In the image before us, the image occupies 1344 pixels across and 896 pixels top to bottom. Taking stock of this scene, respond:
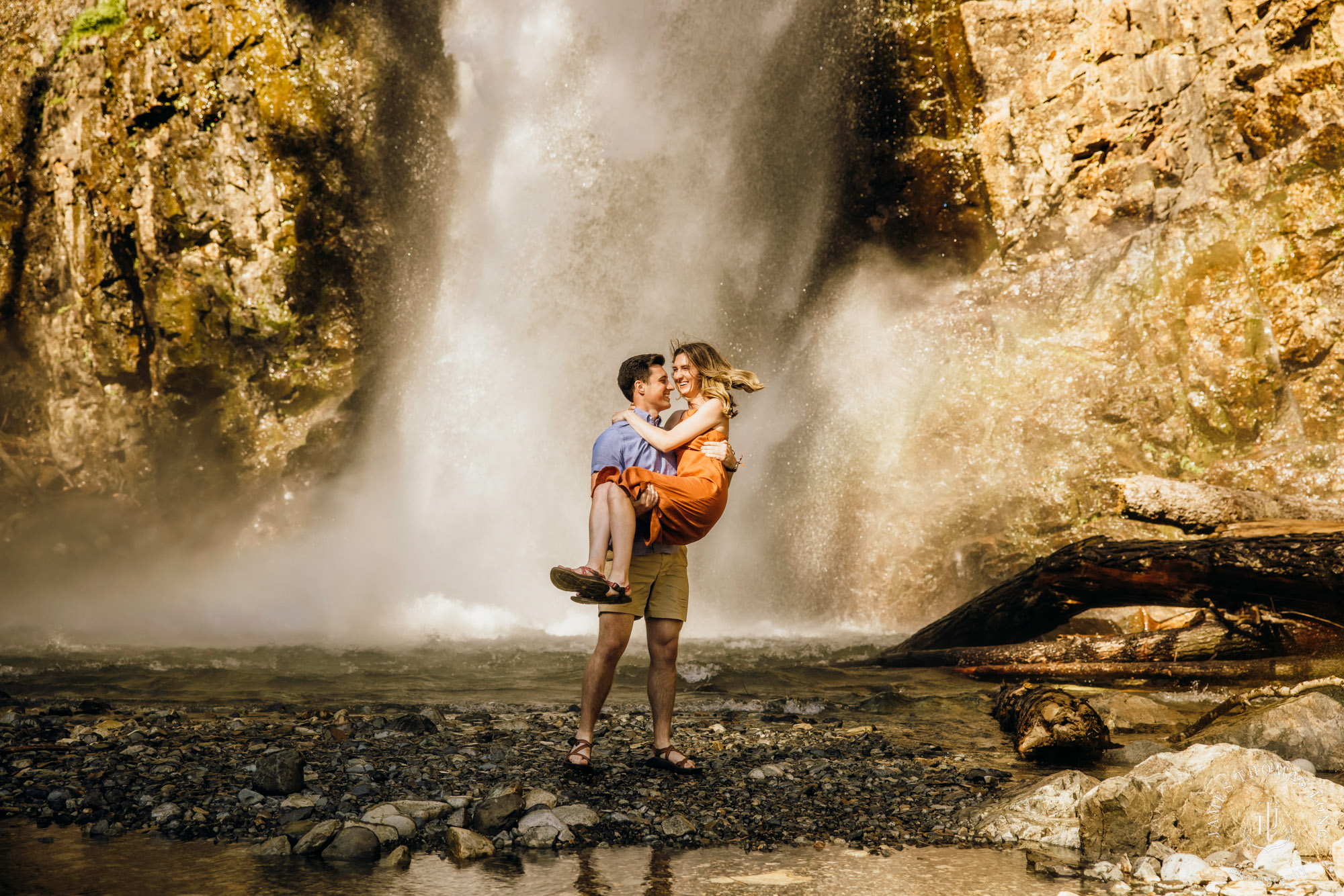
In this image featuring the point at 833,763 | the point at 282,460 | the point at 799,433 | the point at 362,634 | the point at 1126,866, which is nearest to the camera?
the point at 1126,866

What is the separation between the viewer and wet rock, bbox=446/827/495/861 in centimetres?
309

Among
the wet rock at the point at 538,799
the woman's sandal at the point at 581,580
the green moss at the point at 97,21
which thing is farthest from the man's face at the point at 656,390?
the green moss at the point at 97,21

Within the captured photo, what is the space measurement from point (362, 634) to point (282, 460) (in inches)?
267

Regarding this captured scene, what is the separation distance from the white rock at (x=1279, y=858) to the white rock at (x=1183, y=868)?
18cm

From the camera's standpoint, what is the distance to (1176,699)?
243 inches

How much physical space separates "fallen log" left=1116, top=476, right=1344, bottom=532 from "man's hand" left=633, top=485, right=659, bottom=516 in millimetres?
5974

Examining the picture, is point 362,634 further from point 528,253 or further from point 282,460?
point 528,253

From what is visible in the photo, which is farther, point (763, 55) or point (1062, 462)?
point (763, 55)

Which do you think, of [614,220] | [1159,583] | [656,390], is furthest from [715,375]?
[614,220]

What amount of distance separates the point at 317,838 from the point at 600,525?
5.68ft

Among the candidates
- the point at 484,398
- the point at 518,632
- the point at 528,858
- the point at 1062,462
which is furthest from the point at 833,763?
the point at 484,398

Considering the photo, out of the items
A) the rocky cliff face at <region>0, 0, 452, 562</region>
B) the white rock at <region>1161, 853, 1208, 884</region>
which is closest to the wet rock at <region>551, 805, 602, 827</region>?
the white rock at <region>1161, 853, 1208, 884</region>

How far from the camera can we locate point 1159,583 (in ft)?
23.2

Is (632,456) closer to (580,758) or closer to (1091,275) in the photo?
(580,758)
